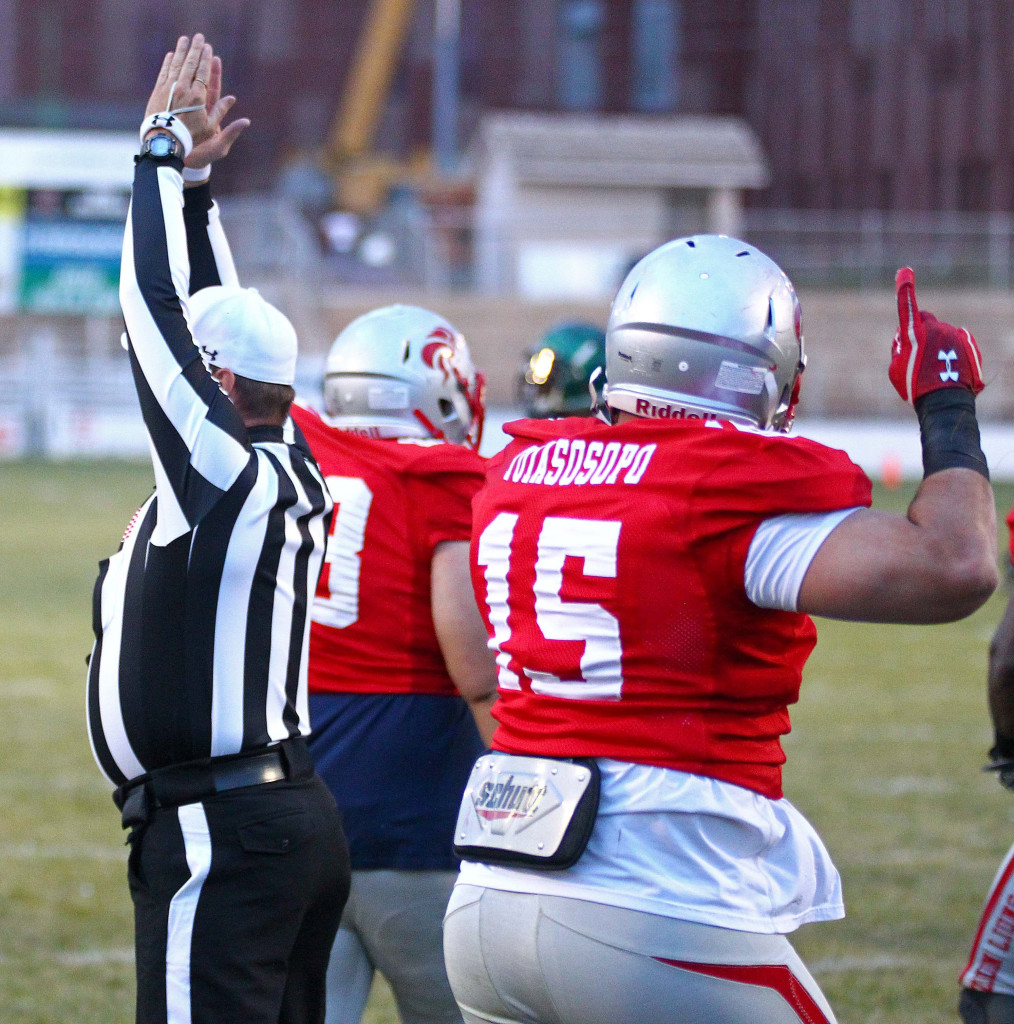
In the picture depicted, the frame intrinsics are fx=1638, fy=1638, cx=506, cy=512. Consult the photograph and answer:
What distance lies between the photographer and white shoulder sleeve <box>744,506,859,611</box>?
225 centimetres

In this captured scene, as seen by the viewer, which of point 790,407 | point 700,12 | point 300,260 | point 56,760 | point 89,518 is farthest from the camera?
point 700,12

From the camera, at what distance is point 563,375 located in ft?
13.6

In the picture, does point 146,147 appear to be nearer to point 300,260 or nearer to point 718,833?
point 718,833

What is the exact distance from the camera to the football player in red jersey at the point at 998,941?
131 inches

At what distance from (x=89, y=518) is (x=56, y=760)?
32.0 feet

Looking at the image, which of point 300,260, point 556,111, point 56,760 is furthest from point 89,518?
point 556,111

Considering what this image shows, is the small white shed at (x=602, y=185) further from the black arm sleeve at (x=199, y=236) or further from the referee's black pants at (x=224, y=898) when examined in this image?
the referee's black pants at (x=224, y=898)

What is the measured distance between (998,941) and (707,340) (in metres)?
1.61

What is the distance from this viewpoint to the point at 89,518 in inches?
693

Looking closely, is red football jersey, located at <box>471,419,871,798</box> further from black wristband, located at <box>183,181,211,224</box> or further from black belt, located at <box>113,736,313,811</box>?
black wristband, located at <box>183,181,211,224</box>

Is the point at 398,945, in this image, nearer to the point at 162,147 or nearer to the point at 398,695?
the point at 398,695

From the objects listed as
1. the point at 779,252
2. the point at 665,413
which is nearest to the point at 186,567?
the point at 665,413

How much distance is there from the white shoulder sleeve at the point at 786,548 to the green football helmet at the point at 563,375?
1.86 meters

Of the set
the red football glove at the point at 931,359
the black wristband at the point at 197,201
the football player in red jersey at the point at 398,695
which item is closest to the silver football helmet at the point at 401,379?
the football player in red jersey at the point at 398,695
